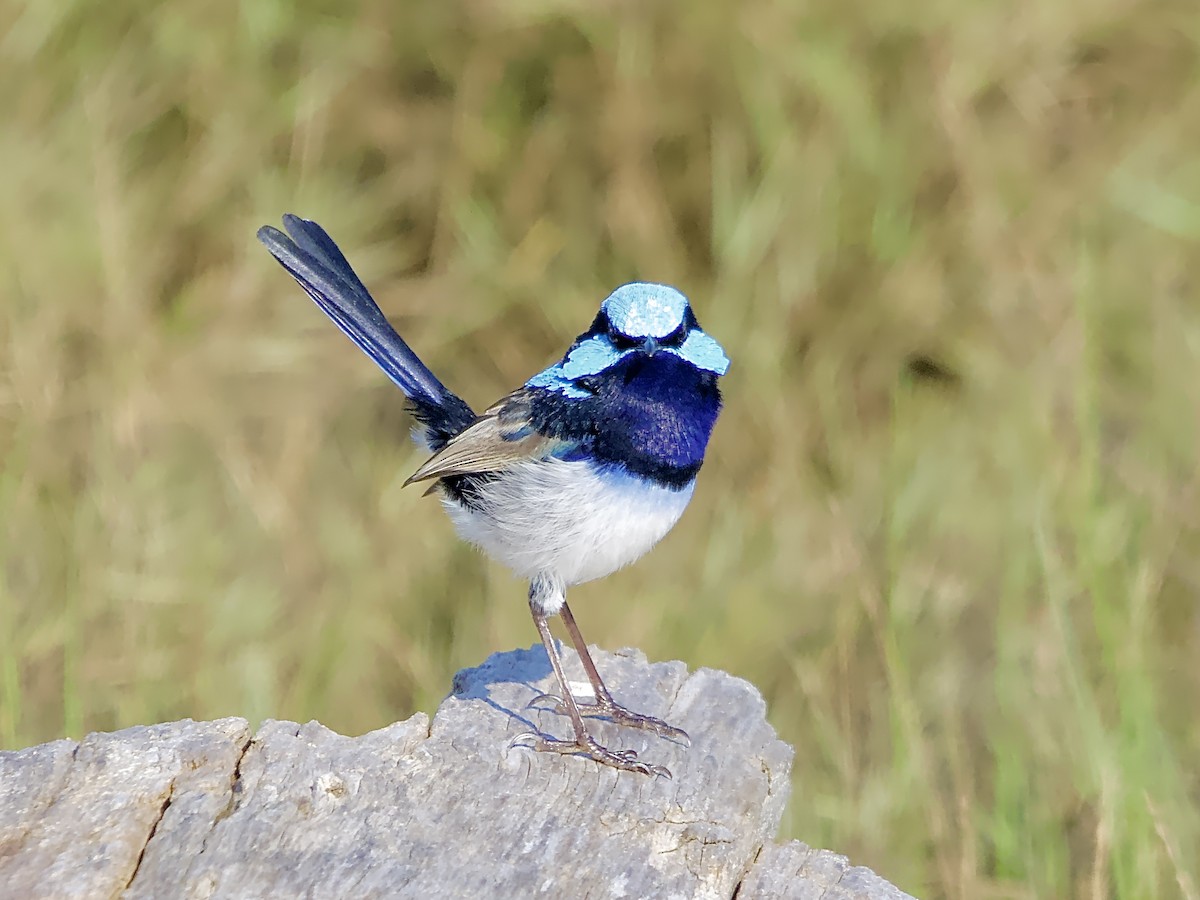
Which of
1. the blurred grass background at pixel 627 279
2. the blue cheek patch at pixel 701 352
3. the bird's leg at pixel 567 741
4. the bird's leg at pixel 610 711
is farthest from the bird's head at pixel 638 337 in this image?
the blurred grass background at pixel 627 279

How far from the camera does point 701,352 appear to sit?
3121 mm

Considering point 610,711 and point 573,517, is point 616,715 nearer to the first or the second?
point 610,711

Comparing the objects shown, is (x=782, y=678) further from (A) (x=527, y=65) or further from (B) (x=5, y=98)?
(B) (x=5, y=98)

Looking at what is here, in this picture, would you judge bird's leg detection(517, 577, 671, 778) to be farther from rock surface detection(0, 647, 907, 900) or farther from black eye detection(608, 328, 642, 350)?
black eye detection(608, 328, 642, 350)

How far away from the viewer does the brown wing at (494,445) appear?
3.25m

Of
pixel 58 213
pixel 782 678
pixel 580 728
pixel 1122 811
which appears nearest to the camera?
pixel 580 728

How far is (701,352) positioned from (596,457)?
302 millimetres

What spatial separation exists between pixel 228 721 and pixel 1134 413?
380cm

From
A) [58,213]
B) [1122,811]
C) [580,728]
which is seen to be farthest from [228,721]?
[58,213]

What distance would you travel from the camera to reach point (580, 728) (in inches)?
115

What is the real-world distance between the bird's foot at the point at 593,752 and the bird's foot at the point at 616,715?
6.1 inches

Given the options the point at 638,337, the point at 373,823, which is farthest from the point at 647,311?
the point at 373,823

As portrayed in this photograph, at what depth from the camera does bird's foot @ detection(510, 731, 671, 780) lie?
2.66 metres

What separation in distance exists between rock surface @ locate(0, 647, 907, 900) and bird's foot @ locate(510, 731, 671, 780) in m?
Answer: 0.04
